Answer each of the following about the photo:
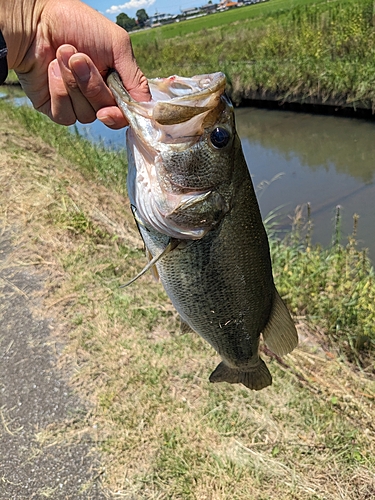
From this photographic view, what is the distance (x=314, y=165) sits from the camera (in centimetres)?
955

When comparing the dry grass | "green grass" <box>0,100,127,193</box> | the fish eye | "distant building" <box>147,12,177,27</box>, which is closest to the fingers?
the fish eye

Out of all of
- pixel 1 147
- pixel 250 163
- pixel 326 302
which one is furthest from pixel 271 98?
pixel 326 302

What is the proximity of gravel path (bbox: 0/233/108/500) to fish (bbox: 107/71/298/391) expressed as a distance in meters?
1.37

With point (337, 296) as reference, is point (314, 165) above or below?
below

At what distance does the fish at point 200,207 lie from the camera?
1.49 m

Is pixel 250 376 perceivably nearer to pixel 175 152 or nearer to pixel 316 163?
pixel 175 152

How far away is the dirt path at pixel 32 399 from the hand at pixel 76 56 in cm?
197

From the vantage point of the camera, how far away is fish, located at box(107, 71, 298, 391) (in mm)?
1486

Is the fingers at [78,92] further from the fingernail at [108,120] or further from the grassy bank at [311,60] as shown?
the grassy bank at [311,60]

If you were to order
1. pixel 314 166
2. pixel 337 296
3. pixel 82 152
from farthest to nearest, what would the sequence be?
pixel 314 166 < pixel 82 152 < pixel 337 296

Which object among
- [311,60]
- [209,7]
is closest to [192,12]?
[209,7]

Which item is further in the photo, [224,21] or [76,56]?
[224,21]

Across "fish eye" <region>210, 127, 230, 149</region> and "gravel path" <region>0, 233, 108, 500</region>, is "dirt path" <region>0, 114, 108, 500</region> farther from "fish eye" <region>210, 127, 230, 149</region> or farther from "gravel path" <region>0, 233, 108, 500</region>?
"fish eye" <region>210, 127, 230, 149</region>

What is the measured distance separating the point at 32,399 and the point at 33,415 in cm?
14
